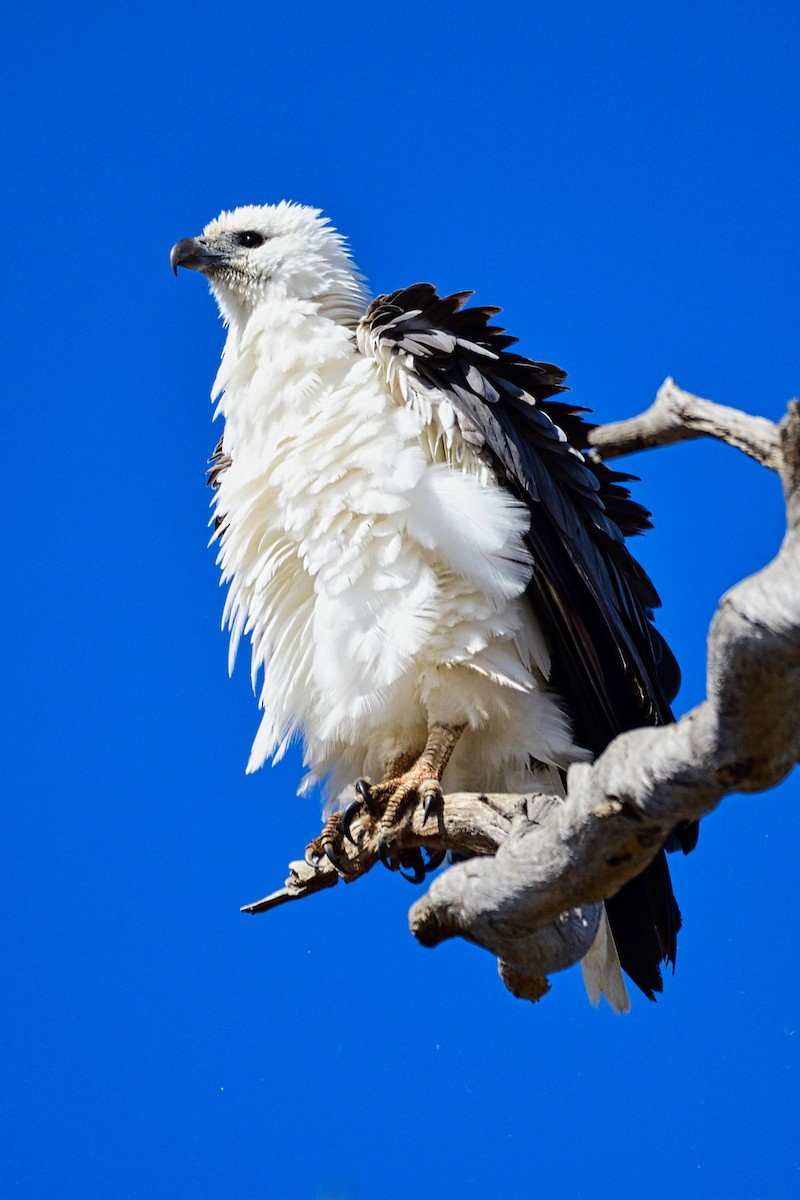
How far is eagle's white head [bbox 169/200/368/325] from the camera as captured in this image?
554 centimetres

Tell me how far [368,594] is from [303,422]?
688 mm

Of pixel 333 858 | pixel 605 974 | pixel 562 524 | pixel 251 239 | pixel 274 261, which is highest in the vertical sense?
pixel 251 239

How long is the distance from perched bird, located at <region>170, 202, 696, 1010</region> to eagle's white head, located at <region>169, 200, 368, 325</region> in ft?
0.88

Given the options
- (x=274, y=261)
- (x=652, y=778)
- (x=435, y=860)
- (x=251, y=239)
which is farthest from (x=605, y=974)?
(x=251, y=239)

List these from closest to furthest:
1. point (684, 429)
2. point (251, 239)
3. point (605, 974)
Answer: point (684, 429) < point (605, 974) < point (251, 239)

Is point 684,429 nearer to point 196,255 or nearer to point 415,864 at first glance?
point 415,864

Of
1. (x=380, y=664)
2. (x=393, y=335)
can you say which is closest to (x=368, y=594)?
(x=380, y=664)

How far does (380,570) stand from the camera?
15.5 feet

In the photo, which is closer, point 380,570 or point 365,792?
point 365,792

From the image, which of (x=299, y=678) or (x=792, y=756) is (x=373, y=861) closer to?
(x=299, y=678)

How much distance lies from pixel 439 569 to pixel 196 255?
6.43 feet

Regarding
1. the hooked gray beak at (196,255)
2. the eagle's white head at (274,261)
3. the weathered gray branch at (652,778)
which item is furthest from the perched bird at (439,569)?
the weathered gray branch at (652,778)

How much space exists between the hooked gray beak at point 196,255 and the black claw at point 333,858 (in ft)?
8.18

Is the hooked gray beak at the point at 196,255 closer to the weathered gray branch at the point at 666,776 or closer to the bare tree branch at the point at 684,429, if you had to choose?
the bare tree branch at the point at 684,429
